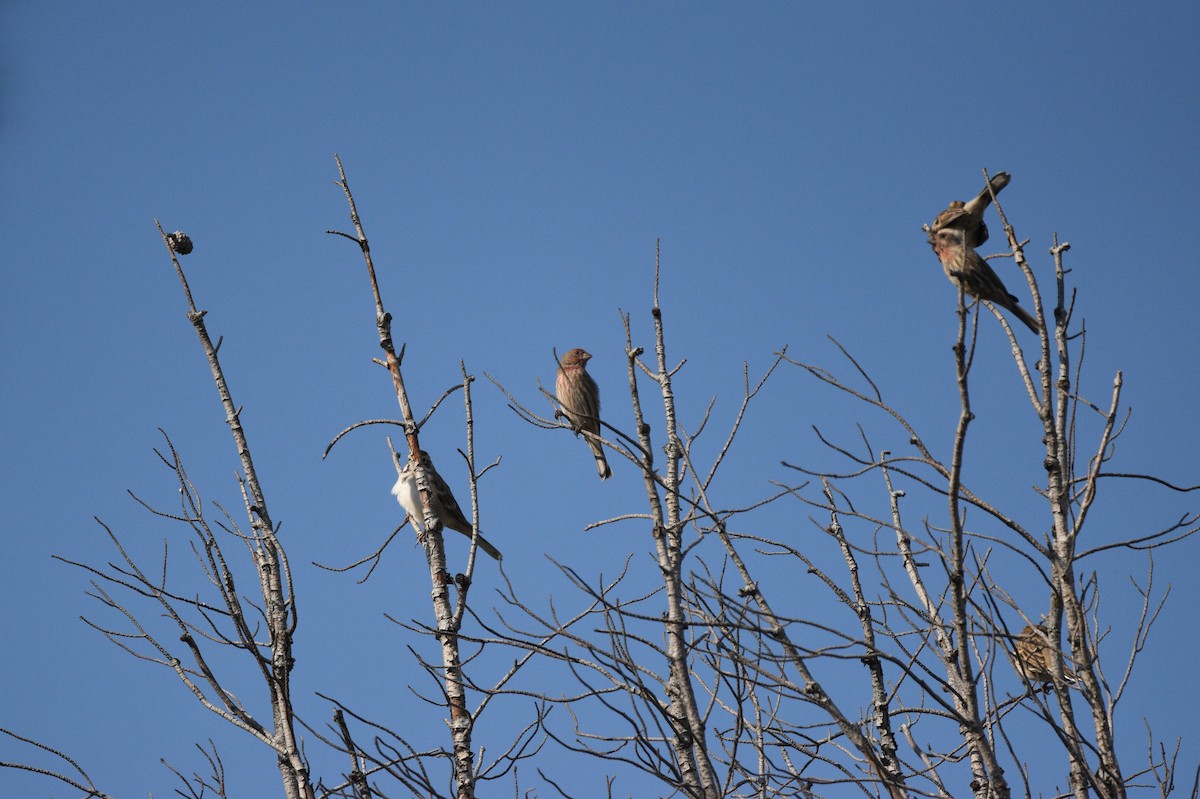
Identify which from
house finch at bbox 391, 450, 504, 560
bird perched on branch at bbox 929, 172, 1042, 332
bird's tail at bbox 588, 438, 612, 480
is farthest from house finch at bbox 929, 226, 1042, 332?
bird's tail at bbox 588, 438, 612, 480

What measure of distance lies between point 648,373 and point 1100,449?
201 centimetres

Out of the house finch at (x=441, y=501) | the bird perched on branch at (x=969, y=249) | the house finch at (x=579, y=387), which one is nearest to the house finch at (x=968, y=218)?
the bird perched on branch at (x=969, y=249)

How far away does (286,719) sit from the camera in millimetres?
4770

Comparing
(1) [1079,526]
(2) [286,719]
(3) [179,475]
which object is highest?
(3) [179,475]

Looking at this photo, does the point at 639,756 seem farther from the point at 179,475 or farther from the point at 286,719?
the point at 179,475

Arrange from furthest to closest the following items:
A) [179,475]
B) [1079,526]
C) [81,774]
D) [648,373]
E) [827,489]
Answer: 1. [827,489]
2. [648,373]
3. [179,475]
4. [81,774]
5. [1079,526]

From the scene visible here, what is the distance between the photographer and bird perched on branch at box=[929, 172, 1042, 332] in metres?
6.80

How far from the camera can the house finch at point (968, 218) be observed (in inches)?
275

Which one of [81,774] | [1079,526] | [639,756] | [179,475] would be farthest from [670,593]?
[81,774]

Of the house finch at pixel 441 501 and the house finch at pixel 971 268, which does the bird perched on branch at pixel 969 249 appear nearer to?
the house finch at pixel 971 268

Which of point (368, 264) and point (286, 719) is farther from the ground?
point (368, 264)

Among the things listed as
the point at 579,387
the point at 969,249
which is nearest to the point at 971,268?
the point at 969,249

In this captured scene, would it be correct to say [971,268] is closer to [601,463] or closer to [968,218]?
[968,218]

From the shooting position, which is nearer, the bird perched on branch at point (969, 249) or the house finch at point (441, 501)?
the bird perched on branch at point (969, 249)
